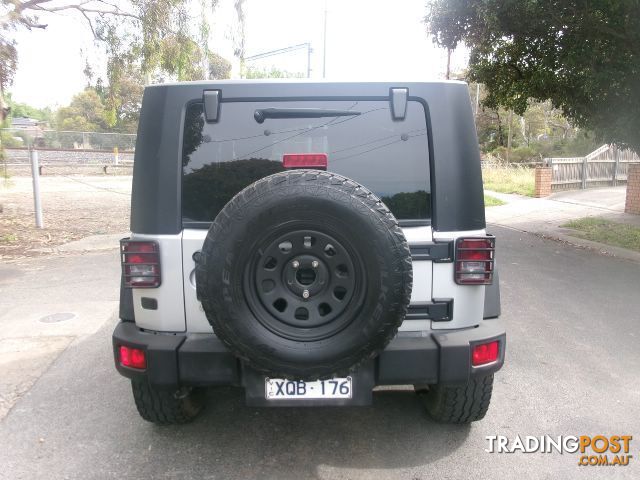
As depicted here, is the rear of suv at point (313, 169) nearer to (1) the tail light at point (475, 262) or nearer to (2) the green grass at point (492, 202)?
(1) the tail light at point (475, 262)

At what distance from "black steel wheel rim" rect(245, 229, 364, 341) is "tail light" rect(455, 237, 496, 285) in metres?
0.67

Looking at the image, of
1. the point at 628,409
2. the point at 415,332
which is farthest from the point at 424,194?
the point at 628,409

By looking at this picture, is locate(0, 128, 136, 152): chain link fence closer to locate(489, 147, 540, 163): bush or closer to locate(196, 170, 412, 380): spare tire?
locate(489, 147, 540, 163): bush

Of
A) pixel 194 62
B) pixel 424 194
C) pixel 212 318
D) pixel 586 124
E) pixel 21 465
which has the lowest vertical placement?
pixel 21 465

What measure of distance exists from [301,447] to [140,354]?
3.62ft

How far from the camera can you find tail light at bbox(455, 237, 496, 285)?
2.91 metres

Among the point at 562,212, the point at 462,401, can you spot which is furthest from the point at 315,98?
the point at 562,212

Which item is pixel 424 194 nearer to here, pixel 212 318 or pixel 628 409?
pixel 212 318

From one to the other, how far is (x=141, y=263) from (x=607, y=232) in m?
10.8

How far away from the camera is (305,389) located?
2.79 metres

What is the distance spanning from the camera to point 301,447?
325cm

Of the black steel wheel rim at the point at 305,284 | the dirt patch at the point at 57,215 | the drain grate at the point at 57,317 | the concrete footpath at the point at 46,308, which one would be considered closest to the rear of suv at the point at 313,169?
the black steel wheel rim at the point at 305,284

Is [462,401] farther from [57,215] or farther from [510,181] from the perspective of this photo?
[510,181]

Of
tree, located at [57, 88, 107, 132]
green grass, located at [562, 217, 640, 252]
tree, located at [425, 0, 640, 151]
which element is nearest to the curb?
green grass, located at [562, 217, 640, 252]
